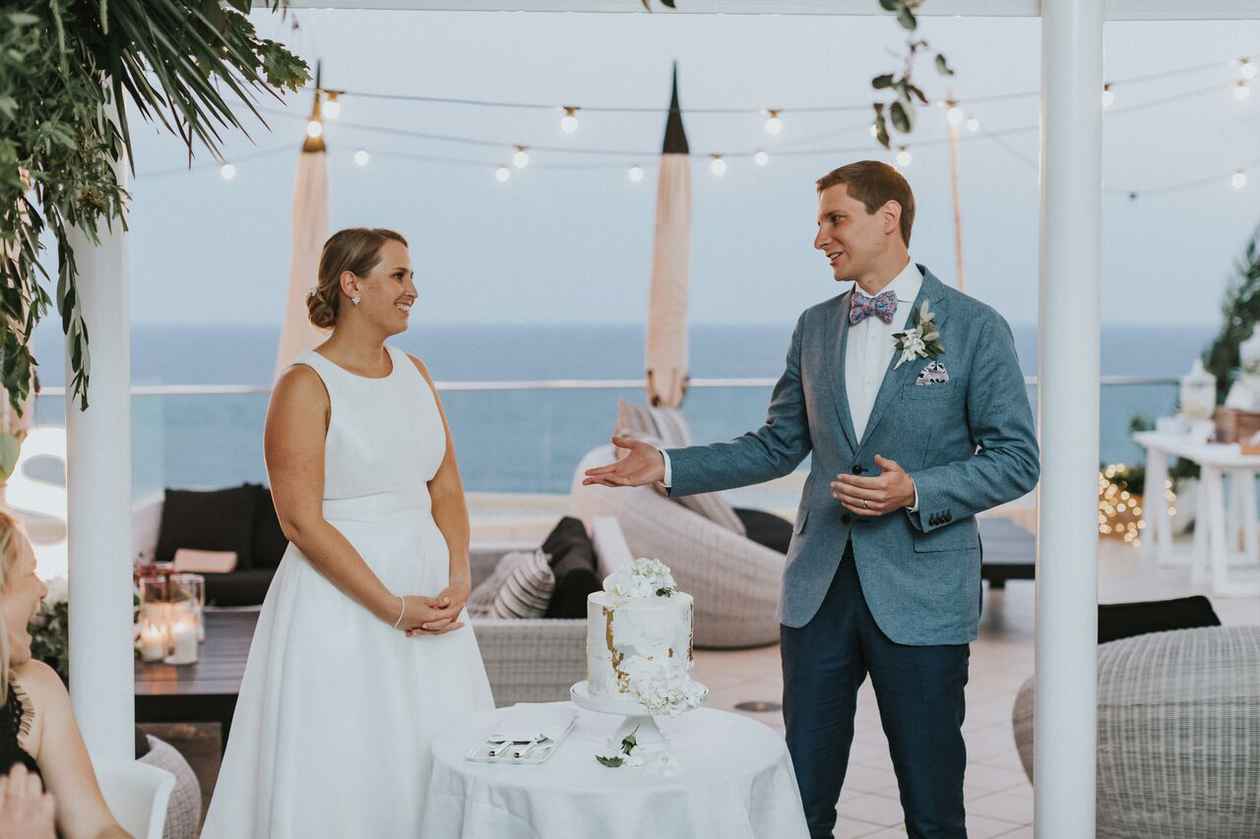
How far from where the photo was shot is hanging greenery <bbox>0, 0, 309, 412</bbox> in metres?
2.13

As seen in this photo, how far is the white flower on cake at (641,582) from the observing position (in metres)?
2.68

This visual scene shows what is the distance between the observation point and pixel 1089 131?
2.99 m

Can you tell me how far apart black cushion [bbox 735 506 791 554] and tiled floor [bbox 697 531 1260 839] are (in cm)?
72

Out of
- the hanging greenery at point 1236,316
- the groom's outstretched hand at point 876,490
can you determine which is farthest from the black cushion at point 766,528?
the groom's outstretched hand at point 876,490

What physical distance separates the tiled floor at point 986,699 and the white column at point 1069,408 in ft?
4.08

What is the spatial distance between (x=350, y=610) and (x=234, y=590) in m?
3.60

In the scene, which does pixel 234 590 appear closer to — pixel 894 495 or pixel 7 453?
pixel 894 495

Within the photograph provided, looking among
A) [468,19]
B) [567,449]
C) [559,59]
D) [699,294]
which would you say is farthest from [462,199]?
[567,449]

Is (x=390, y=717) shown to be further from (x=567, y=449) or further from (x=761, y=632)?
(x=567, y=449)

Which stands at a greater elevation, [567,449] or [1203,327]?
[1203,327]

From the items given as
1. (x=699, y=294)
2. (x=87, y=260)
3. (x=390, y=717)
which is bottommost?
(x=390, y=717)

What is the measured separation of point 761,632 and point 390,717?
12.5ft

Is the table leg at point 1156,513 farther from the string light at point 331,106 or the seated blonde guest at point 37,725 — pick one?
the seated blonde guest at point 37,725

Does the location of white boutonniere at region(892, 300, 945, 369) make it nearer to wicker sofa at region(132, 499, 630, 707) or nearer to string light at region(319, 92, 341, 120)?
wicker sofa at region(132, 499, 630, 707)
